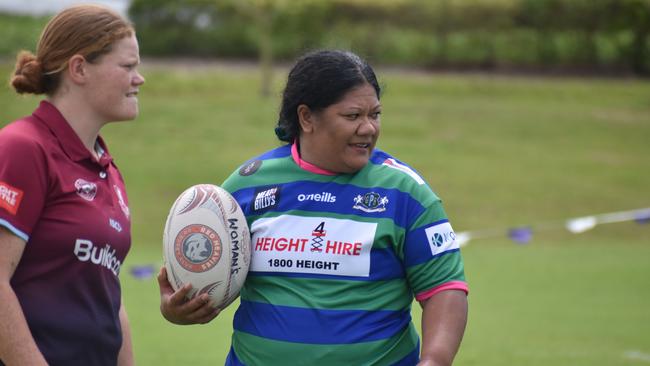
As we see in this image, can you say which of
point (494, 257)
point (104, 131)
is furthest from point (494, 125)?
point (494, 257)

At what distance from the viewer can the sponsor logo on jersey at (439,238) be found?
12.2 feet

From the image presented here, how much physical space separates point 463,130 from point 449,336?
2225 cm

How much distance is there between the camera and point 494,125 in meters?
26.3

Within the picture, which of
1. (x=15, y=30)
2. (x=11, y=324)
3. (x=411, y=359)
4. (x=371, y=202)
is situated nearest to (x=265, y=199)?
(x=371, y=202)

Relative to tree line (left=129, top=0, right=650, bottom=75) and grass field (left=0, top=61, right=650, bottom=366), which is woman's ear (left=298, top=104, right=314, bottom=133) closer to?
grass field (left=0, top=61, right=650, bottom=366)

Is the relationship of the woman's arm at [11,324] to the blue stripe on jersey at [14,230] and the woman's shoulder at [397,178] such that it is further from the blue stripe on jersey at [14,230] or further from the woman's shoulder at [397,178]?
the woman's shoulder at [397,178]

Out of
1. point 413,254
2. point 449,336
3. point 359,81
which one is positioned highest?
point 359,81

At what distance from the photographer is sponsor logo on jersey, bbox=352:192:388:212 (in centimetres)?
379

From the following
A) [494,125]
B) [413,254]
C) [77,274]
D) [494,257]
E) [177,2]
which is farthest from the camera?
[177,2]

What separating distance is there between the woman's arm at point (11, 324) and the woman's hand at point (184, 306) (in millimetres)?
676

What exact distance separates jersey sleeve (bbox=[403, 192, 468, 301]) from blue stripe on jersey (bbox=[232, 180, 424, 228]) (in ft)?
0.14

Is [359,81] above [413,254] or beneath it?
above

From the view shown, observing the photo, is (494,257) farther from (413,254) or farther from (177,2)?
(177,2)

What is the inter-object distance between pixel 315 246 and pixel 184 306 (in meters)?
0.51
